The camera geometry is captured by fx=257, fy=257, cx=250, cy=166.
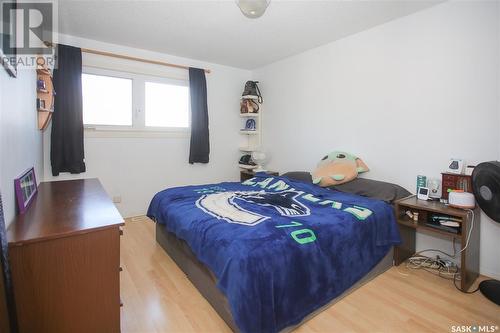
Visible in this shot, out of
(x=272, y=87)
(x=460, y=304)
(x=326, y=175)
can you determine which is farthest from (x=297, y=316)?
(x=272, y=87)

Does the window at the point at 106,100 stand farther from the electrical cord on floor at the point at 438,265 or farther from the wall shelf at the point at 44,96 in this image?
the electrical cord on floor at the point at 438,265

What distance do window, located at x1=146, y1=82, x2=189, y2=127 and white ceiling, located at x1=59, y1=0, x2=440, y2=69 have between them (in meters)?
Result: 0.56

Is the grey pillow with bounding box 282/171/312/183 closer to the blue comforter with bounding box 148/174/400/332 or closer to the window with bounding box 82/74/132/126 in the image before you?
the blue comforter with bounding box 148/174/400/332

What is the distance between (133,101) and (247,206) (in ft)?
8.31

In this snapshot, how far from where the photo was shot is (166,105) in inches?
158

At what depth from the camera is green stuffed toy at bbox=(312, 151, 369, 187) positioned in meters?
2.95

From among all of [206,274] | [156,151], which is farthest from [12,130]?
[156,151]

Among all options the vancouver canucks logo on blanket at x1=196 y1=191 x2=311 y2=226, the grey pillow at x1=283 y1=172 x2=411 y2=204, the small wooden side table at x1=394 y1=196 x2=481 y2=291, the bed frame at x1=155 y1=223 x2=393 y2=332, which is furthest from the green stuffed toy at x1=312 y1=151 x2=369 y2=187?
the bed frame at x1=155 y1=223 x2=393 y2=332

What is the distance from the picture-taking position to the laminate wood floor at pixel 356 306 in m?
1.64

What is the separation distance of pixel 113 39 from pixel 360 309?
3957 mm

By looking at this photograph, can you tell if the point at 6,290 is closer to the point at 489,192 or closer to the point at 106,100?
the point at 489,192

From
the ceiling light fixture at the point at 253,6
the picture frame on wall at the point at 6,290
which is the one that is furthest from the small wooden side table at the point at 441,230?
the picture frame on wall at the point at 6,290

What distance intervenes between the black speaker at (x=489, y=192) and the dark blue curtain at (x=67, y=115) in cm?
410

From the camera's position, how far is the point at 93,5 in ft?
8.12
